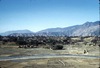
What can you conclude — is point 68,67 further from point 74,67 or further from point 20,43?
point 20,43

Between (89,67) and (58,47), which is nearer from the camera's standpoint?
(89,67)

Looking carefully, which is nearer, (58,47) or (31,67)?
(31,67)

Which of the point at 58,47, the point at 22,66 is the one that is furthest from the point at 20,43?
the point at 22,66

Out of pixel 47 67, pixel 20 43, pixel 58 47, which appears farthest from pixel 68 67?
pixel 20 43

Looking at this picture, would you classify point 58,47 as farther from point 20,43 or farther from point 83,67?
point 83,67

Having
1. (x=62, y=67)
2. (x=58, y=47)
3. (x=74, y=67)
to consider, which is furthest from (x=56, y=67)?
(x=58, y=47)

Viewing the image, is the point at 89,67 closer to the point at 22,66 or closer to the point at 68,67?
the point at 68,67

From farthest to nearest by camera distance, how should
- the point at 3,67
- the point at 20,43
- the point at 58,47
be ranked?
1. the point at 20,43
2. the point at 58,47
3. the point at 3,67

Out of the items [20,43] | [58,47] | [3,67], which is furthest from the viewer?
[20,43]
